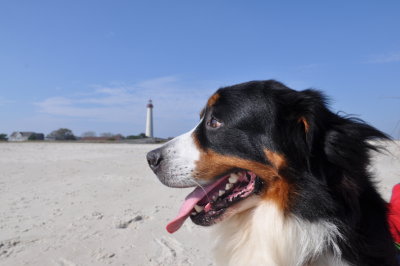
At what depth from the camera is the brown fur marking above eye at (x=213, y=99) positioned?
322 centimetres

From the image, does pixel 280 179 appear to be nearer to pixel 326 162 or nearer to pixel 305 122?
pixel 326 162

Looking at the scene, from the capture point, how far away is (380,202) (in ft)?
8.44

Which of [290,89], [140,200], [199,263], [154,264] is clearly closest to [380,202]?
[290,89]

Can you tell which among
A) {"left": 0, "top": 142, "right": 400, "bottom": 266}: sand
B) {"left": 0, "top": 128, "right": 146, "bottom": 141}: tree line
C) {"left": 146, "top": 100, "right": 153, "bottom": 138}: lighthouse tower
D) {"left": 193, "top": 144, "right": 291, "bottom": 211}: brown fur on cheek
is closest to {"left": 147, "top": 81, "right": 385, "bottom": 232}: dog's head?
{"left": 193, "top": 144, "right": 291, "bottom": 211}: brown fur on cheek

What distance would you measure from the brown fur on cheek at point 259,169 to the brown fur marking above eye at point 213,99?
0.52 m

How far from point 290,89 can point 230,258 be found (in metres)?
1.59

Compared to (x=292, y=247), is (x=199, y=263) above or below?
below

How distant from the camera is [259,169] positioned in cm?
269

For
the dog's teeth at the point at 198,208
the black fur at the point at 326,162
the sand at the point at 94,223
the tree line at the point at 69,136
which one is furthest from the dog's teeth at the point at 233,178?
the tree line at the point at 69,136

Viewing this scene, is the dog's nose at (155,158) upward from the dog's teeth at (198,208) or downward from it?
upward

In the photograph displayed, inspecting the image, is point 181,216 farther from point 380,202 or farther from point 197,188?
point 380,202

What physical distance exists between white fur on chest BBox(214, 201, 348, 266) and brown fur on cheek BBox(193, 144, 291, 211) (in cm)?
9

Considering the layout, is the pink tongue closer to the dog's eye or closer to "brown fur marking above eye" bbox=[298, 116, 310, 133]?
the dog's eye

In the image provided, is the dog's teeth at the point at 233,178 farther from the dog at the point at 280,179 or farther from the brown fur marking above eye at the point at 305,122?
the brown fur marking above eye at the point at 305,122
